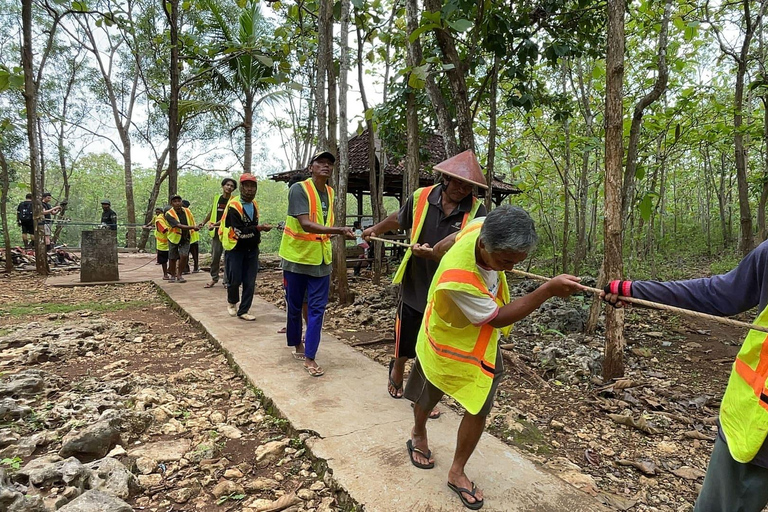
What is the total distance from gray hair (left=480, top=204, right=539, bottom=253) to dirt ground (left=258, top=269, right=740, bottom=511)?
1.42 meters

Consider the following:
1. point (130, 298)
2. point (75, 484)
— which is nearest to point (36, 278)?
point (130, 298)

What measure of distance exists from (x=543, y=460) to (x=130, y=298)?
6.76 meters

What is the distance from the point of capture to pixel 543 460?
8.42 ft

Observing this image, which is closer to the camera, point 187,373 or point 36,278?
point 187,373

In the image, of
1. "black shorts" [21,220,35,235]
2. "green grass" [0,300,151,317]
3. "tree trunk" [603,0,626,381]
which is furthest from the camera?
"black shorts" [21,220,35,235]

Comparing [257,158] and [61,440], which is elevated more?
[257,158]

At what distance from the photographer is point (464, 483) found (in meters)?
2.03

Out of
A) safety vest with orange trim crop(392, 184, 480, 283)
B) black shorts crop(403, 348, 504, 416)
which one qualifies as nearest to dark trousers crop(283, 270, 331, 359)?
safety vest with orange trim crop(392, 184, 480, 283)

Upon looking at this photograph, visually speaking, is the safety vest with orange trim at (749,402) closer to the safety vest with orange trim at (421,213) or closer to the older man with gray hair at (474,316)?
the older man with gray hair at (474,316)

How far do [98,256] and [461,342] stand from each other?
8.43 meters

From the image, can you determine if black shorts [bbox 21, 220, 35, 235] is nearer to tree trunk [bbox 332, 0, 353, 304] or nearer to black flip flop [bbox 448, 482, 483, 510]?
tree trunk [bbox 332, 0, 353, 304]

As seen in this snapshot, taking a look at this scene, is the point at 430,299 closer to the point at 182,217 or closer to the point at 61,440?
the point at 61,440

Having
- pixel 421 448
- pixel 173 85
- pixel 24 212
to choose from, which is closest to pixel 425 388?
pixel 421 448

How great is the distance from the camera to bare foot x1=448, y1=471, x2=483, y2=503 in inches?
77.8
